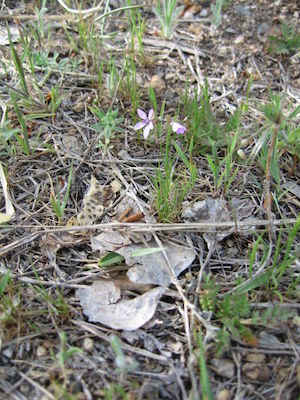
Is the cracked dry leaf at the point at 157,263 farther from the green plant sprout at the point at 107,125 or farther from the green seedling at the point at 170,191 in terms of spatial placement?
the green plant sprout at the point at 107,125

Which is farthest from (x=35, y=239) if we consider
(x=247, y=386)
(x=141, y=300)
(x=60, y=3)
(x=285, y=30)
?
(x=285, y=30)

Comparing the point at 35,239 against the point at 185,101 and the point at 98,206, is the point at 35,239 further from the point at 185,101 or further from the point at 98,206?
the point at 185,101

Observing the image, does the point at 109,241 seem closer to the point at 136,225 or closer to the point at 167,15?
the point at 136,225

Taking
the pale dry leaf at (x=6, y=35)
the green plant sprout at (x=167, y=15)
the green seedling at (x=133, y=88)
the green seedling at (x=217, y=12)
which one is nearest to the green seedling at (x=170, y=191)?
the green seedling at (x=133, y=88)

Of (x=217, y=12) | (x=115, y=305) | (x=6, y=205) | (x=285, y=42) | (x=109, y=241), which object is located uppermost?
(x=217, y=12)

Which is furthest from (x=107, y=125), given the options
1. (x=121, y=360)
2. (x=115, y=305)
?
(x=121, y=360)

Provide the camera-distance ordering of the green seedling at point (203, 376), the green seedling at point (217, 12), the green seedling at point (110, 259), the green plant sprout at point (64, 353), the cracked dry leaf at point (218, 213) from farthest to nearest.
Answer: the green seedling at point (217, 12)
the cracked dry leaf at point (218, 213)
the green seedling at point (110, 259)
the green plant sprout at point (64, 353)
the green seedling at point (203, 376)
